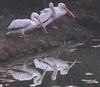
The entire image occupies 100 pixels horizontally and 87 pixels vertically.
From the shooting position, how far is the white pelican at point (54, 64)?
16.2 metres

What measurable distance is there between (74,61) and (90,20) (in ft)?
20.0

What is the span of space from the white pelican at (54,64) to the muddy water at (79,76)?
0.69ft

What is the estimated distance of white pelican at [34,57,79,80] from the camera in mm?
16205

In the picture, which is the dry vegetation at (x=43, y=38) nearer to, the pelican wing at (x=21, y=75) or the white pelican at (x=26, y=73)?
the white pelican at (x=26, y=73)

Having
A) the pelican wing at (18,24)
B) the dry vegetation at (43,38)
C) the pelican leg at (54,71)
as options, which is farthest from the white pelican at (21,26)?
the pelican leg at (54,71)

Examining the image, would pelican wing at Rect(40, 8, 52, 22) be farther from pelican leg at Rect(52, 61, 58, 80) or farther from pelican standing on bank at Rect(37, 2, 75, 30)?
pelican leg at Rect(52, 61, 58, 80)

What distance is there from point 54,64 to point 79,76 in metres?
1.90

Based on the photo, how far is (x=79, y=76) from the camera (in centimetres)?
1534

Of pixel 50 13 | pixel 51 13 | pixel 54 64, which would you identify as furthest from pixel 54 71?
pixel 51 13

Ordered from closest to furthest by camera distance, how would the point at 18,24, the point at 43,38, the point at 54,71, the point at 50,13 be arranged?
the point at 54,71 < the point at 18,24 < the point at 43,38 < the point at 50,13

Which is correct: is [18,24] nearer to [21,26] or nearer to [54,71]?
[21,26]

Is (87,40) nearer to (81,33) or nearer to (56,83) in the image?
(81,33)

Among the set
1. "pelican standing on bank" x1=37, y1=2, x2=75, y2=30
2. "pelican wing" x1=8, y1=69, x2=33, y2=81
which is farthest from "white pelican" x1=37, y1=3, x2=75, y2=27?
"pelican wing" x1=8, y1=69, x2=33, y2=81

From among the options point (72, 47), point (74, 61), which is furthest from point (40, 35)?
point (74, 61)
